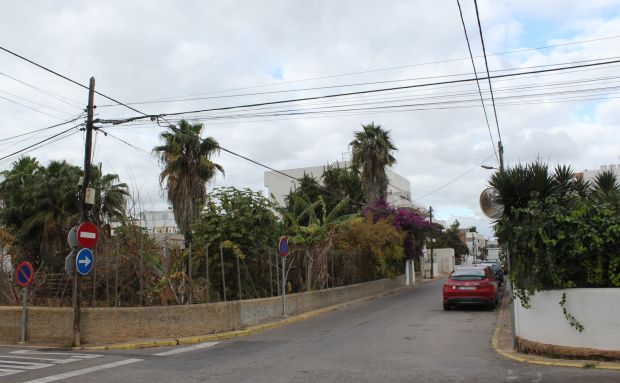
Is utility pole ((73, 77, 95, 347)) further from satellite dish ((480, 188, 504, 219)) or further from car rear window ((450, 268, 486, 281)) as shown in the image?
car rear window ((450, 268, 486, 281))

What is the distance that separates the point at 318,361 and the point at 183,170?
67.2ft

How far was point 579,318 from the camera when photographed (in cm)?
910

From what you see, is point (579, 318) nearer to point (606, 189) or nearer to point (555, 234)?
point (555, 234)

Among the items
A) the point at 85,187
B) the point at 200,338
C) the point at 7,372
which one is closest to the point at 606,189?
Answer: the point at 200,338

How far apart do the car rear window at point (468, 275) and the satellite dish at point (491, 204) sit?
7.88 m

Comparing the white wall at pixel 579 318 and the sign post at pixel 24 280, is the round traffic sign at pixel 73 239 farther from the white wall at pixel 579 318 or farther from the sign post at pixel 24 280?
the white wall at pixel 579 318

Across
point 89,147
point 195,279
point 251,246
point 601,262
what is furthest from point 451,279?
point 89,147

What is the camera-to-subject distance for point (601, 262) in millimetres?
8984

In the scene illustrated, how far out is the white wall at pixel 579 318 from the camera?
8.78 m

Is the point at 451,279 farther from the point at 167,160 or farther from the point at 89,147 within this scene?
the point at 167,160

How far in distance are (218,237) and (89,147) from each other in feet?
15.3

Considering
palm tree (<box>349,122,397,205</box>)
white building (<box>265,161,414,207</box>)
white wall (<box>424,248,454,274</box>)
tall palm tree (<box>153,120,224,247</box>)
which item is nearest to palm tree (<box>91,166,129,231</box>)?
tall palm tree (<box>153,120,224,247</box>)

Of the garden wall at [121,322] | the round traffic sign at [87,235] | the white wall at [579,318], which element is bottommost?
the garden wall at [121,322]

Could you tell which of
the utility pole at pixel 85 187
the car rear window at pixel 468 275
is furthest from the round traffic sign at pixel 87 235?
the car rear window at pixel 468 275
